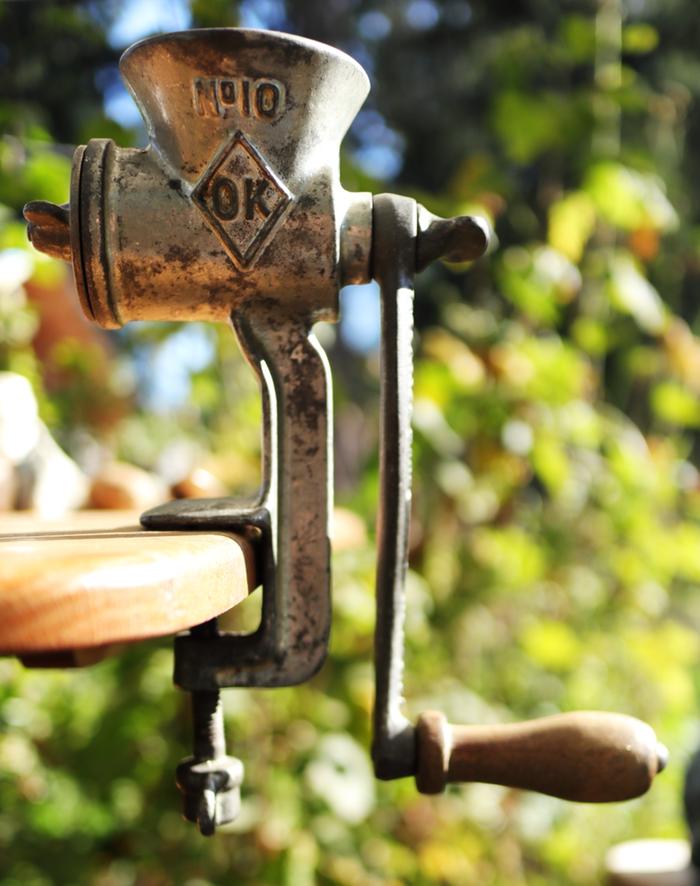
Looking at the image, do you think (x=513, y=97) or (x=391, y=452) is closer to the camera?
(x=391, y=452)

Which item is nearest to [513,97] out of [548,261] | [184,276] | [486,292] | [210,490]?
[548,261]

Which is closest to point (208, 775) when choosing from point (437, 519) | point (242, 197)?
point (242, 197)

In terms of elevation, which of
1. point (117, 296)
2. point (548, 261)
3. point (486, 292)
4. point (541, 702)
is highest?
point (117, 296)

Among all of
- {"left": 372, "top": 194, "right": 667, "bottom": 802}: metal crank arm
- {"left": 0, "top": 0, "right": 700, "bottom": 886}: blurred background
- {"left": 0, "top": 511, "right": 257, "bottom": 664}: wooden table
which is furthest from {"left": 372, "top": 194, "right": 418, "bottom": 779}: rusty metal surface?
{"left": 0, "top": 0, "right": 700, "bottom": 886}: blurred background

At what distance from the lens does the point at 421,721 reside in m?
0.57

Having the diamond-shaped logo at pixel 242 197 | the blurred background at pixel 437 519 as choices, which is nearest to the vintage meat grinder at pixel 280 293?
the diamond-shaped logo at pixel 242 197

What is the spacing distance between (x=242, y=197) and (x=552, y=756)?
0.39m

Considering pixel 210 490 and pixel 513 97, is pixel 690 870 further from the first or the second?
pixel 513 97

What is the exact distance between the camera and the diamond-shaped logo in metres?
0.53

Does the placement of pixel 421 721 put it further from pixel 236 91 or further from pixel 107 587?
pixel 236 91

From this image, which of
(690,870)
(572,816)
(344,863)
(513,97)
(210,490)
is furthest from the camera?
(572,816)

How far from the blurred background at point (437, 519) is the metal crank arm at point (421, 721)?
739 millimetres

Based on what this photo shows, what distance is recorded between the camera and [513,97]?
166 cm

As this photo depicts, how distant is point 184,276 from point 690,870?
1152mm
